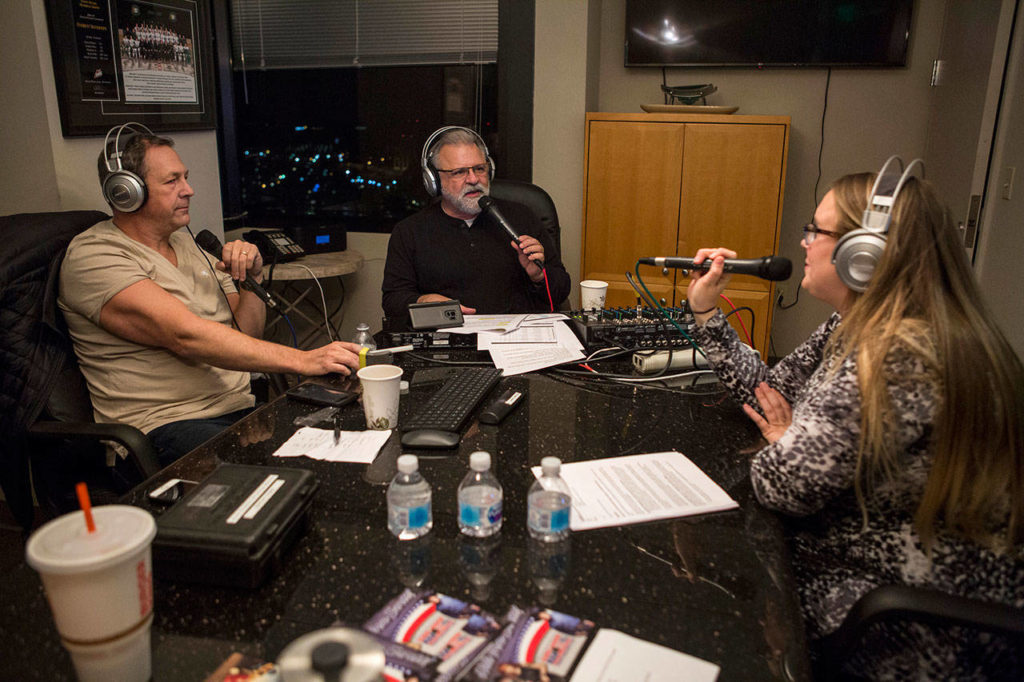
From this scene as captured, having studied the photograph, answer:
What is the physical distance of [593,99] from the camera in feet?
12.1

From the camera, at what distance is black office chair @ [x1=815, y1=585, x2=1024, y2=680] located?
867mm

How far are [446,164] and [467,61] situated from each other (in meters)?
1.29

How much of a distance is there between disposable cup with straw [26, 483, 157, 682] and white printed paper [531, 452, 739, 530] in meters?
0.57

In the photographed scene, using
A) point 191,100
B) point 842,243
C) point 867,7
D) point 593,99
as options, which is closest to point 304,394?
point 842,243

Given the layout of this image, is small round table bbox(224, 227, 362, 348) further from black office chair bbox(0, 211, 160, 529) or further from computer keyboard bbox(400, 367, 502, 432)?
computer keyboard bbox(400, 367, 502, 432)

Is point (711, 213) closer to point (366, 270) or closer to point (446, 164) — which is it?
point (446, 164)

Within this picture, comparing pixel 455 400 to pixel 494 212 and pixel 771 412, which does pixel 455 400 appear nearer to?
pixel 771 412

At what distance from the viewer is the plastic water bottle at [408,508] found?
1009 millimetres

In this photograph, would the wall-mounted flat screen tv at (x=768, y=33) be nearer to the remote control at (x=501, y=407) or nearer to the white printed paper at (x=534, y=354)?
the white printed paper at (x=534, y=354)

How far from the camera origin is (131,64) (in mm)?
2354

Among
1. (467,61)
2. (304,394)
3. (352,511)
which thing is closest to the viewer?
(352,511)

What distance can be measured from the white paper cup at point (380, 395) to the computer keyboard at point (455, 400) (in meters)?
0.04

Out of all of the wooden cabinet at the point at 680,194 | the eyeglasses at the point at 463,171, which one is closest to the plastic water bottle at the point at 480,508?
the eyeglasses at the point at 463,171

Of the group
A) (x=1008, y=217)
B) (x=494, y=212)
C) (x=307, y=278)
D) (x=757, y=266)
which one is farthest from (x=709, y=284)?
(x=307, y=278)
